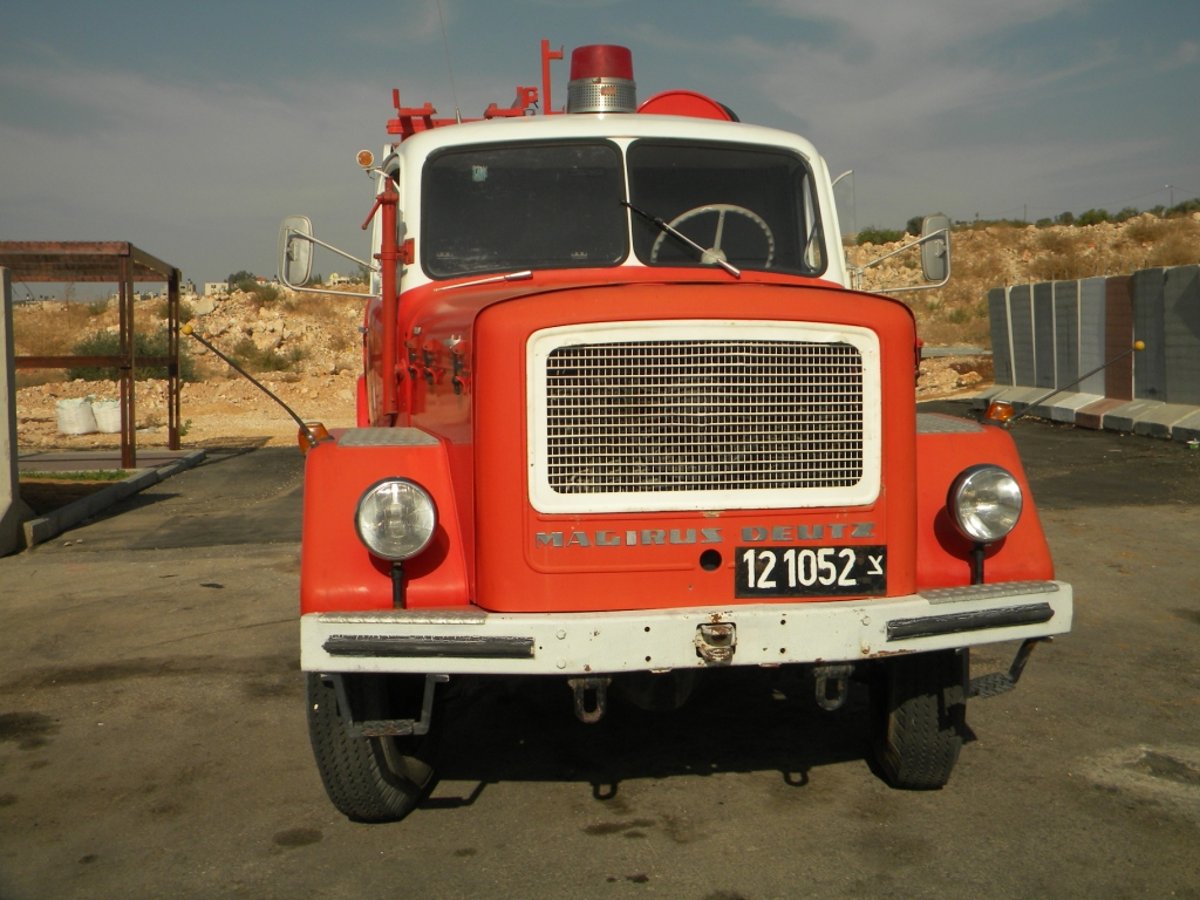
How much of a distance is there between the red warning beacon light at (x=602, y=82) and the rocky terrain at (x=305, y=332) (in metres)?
14.4

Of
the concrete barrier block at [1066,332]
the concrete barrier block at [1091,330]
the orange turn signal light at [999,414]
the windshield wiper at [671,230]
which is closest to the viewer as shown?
the orange turn signal light at [999,414]

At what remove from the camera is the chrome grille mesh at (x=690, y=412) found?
390cm

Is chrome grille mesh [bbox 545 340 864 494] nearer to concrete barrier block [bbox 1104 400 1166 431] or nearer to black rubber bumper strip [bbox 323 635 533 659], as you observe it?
black rubber bumper strip [bbox 323 635 533 659]

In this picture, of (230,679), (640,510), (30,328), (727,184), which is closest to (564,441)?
(640,510)

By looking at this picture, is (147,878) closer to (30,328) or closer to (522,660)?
(522,660)

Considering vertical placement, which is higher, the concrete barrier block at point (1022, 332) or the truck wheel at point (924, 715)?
the concrete barrier block at point (1022, 332)

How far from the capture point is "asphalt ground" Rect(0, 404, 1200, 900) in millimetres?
3973

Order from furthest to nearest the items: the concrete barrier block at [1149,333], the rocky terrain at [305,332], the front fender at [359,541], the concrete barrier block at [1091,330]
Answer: the rocky terrain at [305,332]
the concrete barrier block at [1091,330]
the concrete barrier block at [1149,333]
the front fender at [359,541]

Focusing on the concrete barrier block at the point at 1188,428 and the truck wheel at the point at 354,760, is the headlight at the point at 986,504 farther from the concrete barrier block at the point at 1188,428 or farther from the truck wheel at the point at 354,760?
the concrete barrier block at the point at 1188,428

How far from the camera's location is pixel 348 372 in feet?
110

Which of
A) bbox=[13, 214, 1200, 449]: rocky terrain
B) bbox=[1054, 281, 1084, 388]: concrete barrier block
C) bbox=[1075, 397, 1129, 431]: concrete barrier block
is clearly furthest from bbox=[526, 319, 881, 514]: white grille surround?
bbox=[13, 214, 1200, 449]: rocky terrain

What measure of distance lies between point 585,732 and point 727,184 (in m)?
2.44

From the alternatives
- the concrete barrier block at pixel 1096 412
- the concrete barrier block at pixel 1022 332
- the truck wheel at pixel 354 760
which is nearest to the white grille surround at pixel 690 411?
the truck wheel at pixel 354 760

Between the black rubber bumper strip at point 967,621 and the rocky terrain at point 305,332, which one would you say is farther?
the rocky terrain at point 305,332
